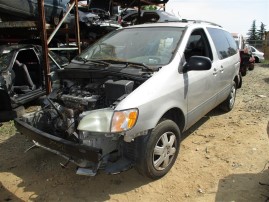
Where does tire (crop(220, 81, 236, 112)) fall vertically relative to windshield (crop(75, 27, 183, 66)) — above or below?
below

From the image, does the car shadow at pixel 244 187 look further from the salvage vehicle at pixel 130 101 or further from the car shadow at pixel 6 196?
the car shadow at pixel 6 196

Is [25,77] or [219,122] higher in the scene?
[25,77]

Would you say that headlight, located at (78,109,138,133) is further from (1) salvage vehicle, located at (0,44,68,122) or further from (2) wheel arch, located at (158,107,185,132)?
(1) salvage vehicle, located at (0,44,68,122)

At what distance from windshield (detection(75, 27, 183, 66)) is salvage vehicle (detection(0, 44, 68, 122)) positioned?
1834 millimetres

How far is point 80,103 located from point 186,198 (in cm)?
157

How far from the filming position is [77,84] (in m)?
3.80

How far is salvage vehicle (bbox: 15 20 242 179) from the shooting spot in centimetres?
288

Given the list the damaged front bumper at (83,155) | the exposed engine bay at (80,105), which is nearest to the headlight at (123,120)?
the exposed engine bay at (80,105)

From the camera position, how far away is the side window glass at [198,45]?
163 inches

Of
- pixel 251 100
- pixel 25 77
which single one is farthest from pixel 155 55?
pixel 251 100

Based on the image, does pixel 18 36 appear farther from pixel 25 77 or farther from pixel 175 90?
pixel 175 90

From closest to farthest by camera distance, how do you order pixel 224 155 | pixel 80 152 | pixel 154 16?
1. pixel 80 152
2. pixel 224 155
3. pixel 154 16

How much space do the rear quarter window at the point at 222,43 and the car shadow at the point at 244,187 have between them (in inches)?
83.5

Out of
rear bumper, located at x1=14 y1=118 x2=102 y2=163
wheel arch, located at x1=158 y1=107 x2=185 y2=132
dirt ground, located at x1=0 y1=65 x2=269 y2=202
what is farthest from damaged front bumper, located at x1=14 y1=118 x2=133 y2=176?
wheel arch, located at x1=158 y1=107 x2=185 y2=132
